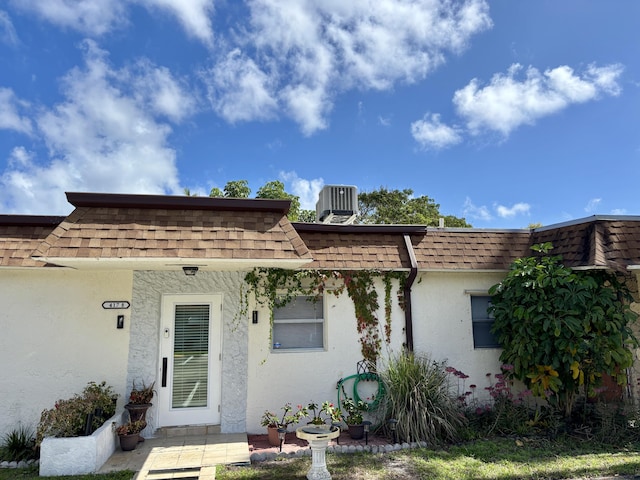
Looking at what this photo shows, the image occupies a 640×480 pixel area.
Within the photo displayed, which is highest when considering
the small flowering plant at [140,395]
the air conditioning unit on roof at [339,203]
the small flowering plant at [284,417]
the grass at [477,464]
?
the air conditioning unit on roof at [339,203]

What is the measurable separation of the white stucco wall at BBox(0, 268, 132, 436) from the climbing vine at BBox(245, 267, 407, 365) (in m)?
2.43

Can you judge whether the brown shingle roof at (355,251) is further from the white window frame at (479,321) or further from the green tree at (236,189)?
the green tree at (236,189)

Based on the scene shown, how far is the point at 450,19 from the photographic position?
30.1 feet

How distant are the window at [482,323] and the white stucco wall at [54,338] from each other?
22.2 feet

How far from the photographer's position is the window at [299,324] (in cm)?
738

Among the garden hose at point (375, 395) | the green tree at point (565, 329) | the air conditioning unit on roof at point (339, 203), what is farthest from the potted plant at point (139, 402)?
the green tree at point (565, 329)

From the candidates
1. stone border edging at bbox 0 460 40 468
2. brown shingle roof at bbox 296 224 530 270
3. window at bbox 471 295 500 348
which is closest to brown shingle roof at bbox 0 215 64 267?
stone border edging at bbox 0 460 40 468

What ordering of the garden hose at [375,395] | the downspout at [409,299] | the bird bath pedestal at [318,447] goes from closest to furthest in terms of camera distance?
the bird bath pedestal at [318,447] → the garden hose at [375,395] → the downspout at [409,299]

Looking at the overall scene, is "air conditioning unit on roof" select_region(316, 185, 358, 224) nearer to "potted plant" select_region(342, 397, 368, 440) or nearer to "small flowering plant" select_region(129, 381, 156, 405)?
"potted plant" select_region(342, 397, 368, 440)

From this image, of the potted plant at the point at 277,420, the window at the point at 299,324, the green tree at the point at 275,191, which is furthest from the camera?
the green tree at the point at 275,191

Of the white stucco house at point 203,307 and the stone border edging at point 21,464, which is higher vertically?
the white stucco house at point 203,307

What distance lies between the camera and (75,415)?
18.2 feet

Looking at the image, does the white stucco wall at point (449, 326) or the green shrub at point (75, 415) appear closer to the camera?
the green shrub at point (75, 415)

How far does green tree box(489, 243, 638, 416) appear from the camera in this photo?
6.43 m
